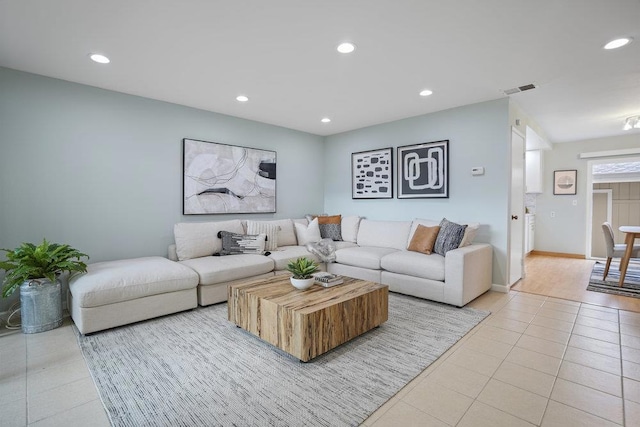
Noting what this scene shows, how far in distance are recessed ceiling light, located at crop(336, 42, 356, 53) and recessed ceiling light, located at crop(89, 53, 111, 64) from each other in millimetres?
2002

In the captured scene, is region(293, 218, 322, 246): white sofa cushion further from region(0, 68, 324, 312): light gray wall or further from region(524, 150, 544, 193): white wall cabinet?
region(524, 150, 544, 193): white wall cabinet

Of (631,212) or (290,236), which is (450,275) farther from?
(631,212)

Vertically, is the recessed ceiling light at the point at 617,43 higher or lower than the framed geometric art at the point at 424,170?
higher

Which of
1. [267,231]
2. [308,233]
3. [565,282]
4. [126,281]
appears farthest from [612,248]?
[126,281]

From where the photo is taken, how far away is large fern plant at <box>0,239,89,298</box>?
2.44m

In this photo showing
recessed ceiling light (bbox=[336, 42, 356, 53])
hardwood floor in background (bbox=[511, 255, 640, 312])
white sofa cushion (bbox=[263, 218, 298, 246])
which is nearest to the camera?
recessed ceiling light (bbox=[336, 42, 356, 53])

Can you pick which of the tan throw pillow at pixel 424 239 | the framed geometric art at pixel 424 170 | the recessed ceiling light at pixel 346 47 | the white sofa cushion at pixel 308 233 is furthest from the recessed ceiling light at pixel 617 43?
the white sofa cushion at pixel 308 233

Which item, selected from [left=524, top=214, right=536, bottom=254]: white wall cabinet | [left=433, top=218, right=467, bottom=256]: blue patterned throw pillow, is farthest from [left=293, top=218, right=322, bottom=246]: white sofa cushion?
[left=524, top=214, right=536, bottom=254]: white wall cabinet

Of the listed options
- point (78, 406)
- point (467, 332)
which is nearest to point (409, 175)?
point (467, 332)

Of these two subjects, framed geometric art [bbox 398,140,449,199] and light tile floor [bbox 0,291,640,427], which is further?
framed geometric art [bbox 398,140,449,199]

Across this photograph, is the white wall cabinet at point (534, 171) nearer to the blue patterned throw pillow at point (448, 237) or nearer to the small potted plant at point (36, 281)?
the blue patterned throw pillow at point (448, 237)

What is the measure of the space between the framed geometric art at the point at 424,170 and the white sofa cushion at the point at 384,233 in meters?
0.51

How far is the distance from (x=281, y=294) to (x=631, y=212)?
29.0ft

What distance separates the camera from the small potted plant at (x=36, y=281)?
247cm
